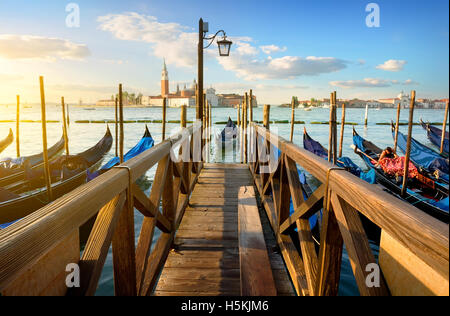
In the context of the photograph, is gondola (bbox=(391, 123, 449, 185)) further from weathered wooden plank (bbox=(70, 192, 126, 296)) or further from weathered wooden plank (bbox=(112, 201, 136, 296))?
weathered wooden plank (bbox=(70, 192, 126, 296))

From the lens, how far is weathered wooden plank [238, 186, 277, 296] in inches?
53.1

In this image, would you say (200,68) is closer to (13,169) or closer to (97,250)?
(97,250)

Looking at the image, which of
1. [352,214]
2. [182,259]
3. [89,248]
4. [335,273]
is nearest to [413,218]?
[352,214]

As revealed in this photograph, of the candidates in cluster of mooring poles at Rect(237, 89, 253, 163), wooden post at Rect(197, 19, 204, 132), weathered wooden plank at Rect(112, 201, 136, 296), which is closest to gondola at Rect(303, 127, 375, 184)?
cluster of mooring poles at Rect(237, 89, 253, 163)

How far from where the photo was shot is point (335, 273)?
5.02 feet

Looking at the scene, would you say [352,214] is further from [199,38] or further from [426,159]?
[426,159]

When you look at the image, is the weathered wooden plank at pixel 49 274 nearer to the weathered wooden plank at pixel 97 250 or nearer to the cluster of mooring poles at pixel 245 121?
the weathered wooden plank at pixel 97 250

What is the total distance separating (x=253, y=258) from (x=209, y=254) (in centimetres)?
152

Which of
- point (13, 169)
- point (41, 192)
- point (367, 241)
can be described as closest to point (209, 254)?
point (367, 241)

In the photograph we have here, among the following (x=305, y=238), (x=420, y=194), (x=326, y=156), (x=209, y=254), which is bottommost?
(x=420, y=194)

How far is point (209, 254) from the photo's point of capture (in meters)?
2.95

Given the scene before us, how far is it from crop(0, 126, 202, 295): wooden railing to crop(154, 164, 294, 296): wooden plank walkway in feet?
1.25
